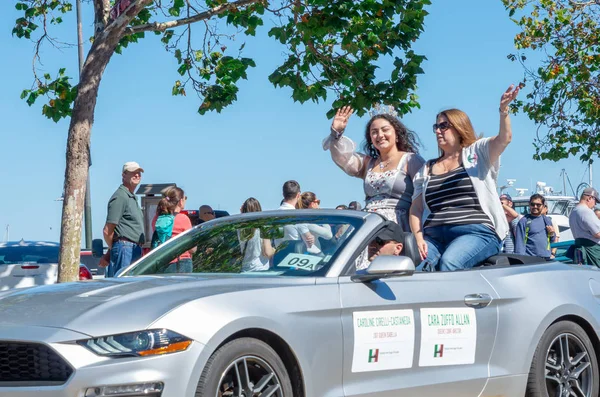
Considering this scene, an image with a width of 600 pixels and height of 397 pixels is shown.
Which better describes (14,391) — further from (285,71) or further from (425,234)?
(285,71)

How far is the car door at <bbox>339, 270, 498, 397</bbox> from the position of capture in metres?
5.53

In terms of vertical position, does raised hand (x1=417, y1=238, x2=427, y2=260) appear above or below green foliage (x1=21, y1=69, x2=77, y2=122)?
below

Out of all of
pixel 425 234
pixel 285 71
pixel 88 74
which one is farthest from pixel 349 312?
pixel 285 71

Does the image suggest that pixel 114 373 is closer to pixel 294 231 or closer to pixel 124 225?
pixel 294 231

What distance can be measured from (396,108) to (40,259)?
5.25 meters

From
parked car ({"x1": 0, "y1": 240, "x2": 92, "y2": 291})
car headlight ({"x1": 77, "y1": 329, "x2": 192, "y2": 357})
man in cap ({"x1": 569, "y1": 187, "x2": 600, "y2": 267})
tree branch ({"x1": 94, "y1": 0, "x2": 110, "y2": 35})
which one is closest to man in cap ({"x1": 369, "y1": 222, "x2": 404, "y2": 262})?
car headlight ({"x1": 77, "y1": 329, "x2": 192, "y2": 357})

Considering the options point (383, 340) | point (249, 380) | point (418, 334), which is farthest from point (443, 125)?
point (249, 380)

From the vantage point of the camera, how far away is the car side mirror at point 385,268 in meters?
5.52

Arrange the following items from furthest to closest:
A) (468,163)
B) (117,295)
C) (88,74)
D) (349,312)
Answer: (88,74) < (468,163) < (349,312) < (117,295)

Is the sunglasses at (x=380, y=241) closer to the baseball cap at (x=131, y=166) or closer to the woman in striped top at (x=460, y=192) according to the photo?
the woman in striped top at (x=460, y=192)

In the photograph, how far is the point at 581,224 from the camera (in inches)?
585

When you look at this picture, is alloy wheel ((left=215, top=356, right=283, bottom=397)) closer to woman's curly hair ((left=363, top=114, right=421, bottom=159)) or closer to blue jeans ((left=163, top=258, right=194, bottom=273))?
blue jeans ((left=163, top=258, right=194, bottom=273))

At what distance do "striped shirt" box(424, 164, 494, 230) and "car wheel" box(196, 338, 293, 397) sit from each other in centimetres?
268

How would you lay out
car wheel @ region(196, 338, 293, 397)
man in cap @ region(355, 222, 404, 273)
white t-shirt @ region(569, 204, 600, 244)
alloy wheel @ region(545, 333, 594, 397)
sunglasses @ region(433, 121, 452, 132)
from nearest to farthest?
car wheel @ region(196, 338, 293, 397) → man in cap @ region(355, 222, 404, 273) → alloy wheel @ region(545, 333, 594, 397) → sunglasses @ region(433, 121, 452, 132) → white t-shirt @ region(569, 204, 600, 244)
